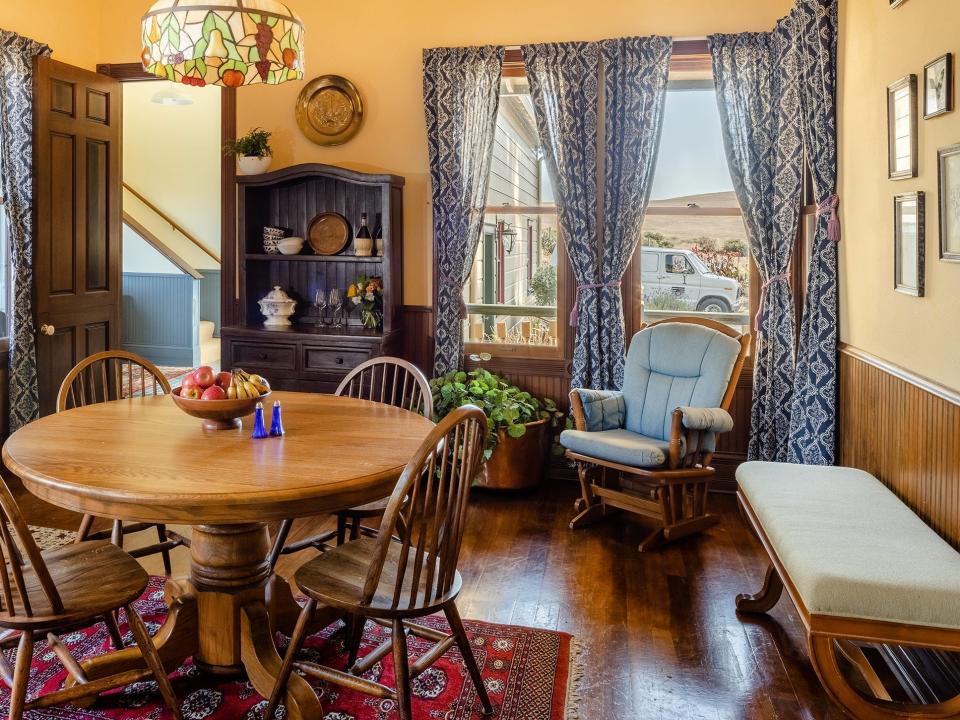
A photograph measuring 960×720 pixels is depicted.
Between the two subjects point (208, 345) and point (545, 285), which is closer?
point (545, 285)

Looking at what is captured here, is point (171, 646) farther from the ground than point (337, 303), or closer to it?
closer to it

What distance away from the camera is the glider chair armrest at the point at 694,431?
4000 millimetres

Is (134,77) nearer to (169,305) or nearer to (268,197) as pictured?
(268,197)

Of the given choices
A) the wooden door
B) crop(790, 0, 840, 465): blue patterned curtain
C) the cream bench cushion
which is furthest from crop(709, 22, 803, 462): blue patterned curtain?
the wooden door

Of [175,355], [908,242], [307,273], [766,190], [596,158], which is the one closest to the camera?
[908,242]

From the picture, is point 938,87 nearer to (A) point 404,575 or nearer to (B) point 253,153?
(A) point 404,575

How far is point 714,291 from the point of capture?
4973mm

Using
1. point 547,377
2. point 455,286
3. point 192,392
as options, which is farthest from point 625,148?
point 192,392

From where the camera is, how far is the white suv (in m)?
4.95

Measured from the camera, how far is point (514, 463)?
477 cm

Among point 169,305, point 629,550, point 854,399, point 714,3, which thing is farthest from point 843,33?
point 169,305

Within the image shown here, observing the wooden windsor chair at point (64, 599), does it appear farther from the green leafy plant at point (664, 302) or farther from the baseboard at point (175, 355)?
the baseboard at point (175, 355)

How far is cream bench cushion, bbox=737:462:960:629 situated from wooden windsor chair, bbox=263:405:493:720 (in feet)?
3.10

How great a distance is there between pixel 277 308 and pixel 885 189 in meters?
3.35
